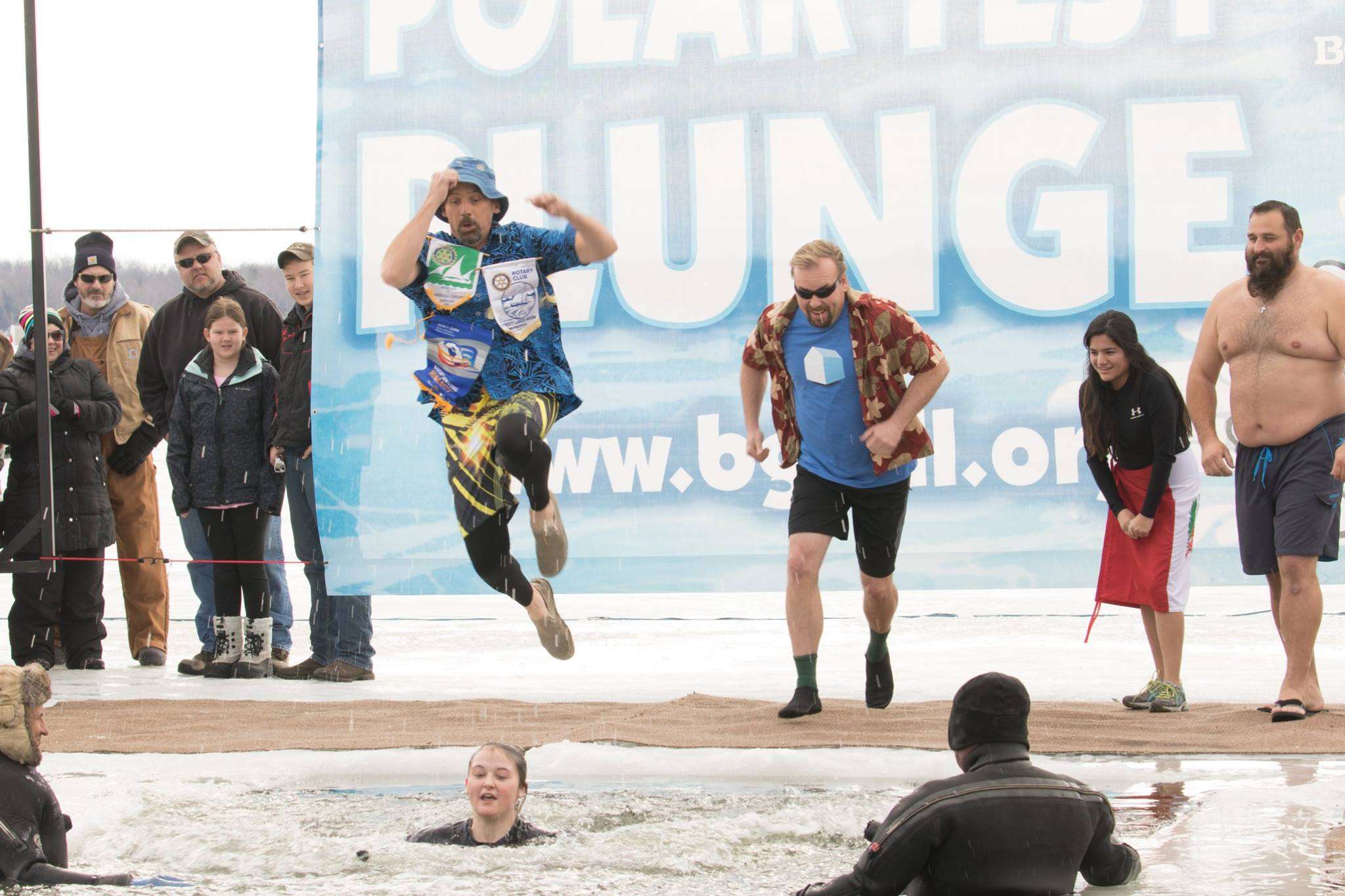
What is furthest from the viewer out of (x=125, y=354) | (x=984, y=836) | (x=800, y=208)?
(x=125, y=354)

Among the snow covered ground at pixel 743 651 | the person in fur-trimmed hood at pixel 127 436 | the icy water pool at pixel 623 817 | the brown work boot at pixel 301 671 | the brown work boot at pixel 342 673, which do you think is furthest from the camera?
the person in fur-trimmed hood at pixel 127 436

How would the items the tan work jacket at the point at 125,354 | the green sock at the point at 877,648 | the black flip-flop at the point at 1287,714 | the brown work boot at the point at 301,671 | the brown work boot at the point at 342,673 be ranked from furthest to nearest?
1. the tan work jacket at the point at 125,354
2. the brown work boot at the point at 301,671
3. the brown work boot at the point at 342,673
4. the green sock at the point at 877,648
5. the black flip-flop at the point at 1287,714

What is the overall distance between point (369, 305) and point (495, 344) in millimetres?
1238

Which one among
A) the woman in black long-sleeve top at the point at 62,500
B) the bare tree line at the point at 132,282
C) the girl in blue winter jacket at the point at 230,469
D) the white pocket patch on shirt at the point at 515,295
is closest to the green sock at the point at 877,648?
the white pocket patch on shirt at the point at 515,295

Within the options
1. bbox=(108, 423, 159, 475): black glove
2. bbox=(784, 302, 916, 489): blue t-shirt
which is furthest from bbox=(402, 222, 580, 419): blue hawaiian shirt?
bbox=(108, 423, 159, 475): black glove

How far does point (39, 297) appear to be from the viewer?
20.4ft

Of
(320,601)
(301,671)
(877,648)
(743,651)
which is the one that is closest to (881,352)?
(877,648)

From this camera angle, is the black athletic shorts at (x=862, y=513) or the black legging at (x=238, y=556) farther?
the black legging at (x=238, y=556)

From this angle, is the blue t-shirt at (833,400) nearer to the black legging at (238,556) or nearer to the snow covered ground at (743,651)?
the snow covered ground at (743,651)

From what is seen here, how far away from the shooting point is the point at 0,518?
267 inches

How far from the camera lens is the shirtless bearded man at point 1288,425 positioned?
195 inches

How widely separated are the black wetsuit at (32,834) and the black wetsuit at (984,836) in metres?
1.57

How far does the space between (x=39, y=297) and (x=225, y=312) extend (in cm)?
80

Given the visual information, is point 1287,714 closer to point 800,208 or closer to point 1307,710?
point 1307,710
